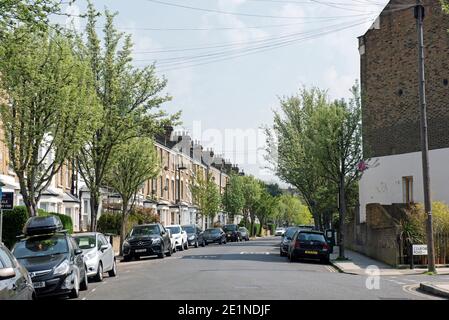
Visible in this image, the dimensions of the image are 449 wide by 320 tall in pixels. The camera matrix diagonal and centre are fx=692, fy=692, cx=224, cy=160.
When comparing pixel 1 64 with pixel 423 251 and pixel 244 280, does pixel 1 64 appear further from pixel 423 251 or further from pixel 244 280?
pixel 423 251

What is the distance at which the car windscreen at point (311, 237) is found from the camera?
30.5 meters

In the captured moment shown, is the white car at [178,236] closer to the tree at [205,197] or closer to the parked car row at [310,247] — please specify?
the parked car row at [310,247]

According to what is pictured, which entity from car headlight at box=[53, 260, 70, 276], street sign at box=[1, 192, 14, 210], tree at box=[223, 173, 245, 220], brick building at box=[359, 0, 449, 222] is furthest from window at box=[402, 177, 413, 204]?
tree at box=[223, 173, 245, 220]

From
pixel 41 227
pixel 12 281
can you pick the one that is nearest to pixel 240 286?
pixel 41 227

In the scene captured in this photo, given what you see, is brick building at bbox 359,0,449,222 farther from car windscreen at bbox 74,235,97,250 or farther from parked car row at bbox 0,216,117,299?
parked car row at bbox 0,216,117,299

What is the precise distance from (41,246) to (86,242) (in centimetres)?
495

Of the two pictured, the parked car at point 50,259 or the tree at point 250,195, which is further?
the tree at point 250,195

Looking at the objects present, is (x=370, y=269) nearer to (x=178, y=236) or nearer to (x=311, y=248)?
(x=311, y=248)

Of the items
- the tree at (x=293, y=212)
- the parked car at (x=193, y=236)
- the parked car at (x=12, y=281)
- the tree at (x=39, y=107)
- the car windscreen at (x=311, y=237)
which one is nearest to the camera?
the parked car at (x=12, y=281)

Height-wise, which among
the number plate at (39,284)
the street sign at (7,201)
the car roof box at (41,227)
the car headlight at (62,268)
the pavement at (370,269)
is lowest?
the pavement at (370,269)

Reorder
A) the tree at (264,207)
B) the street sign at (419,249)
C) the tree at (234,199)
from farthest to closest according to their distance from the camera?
the tree at (264,207), the tree at (234,199), the street sign at (419,249)

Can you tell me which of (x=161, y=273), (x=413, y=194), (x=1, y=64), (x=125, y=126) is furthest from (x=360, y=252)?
(x=1, y=64)

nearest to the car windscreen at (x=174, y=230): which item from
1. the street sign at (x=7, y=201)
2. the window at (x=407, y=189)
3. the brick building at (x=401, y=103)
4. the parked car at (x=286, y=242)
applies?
the parked car at (x=286, y=242)

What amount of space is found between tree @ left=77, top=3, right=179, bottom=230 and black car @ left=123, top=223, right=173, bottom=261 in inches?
83.1
